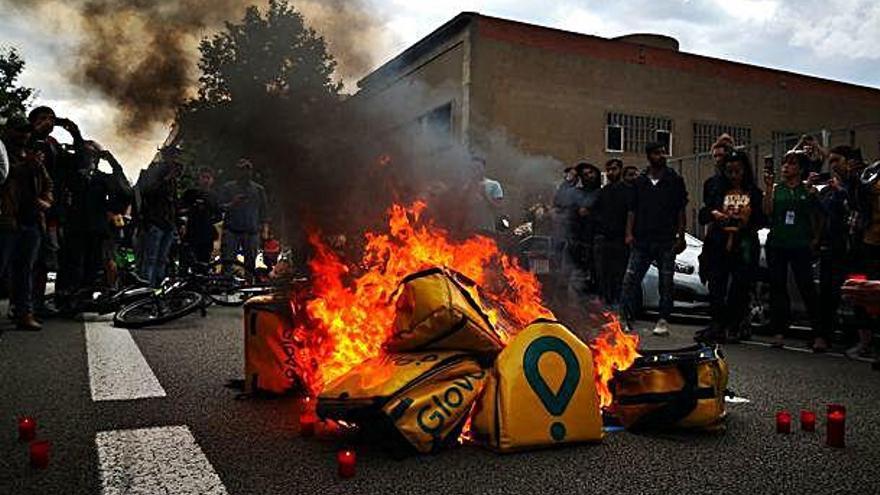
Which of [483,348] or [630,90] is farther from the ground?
[630,90]

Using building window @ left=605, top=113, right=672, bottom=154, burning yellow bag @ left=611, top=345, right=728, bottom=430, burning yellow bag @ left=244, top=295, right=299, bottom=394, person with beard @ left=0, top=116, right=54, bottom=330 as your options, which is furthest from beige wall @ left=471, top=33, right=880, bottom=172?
burning yellow bag @ left=611, top=345, right=728, bottom=430

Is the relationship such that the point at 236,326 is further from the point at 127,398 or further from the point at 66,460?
the point at 66,460

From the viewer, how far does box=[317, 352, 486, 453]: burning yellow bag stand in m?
3.39

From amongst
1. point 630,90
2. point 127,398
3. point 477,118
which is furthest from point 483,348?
point 630,90

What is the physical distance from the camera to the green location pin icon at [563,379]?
141 inches

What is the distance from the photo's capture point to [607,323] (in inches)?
188

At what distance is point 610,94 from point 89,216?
17.2 m

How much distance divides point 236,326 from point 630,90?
1807cm

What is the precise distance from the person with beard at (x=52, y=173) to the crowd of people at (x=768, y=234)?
214 inches

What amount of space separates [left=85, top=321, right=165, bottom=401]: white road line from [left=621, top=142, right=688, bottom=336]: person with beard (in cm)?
493

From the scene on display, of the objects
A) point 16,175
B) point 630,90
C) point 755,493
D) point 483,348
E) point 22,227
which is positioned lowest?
point 755,493

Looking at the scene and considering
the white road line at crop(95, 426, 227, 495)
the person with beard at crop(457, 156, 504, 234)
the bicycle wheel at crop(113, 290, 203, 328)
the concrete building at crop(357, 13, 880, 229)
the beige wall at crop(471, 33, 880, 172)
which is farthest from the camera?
the beige wall at crop(471, 33, 880, 172)

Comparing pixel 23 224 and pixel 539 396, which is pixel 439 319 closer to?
pixel 539 396

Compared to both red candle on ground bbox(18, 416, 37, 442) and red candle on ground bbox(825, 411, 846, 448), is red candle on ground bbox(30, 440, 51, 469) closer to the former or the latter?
red candle on ground bbox(18, 416, 37, 442)
